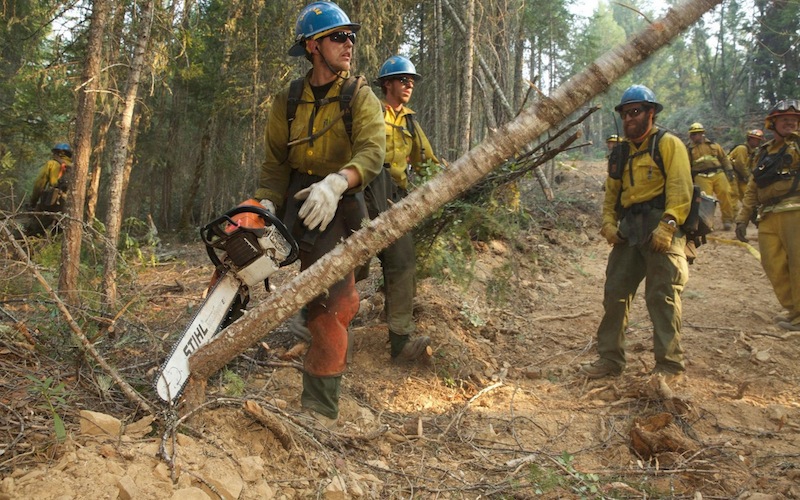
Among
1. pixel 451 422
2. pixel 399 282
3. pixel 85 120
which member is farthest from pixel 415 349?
pixel 85 120

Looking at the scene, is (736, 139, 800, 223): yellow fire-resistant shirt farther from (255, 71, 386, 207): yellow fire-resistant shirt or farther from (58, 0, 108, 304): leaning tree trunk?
(58, 0, 108, 304): leaning tree trunk

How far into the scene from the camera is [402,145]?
4984 mm

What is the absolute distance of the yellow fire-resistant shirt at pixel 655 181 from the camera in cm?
393

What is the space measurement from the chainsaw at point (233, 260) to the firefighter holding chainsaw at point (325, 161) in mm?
290

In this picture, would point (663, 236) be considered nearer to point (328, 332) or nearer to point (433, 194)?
point (433, 194)

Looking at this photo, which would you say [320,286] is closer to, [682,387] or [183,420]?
Answer: [183,420]

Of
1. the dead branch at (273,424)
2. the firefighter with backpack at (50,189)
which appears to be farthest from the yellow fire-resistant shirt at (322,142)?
the firefighter with backpack at (50,189)

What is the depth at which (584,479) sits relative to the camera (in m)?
2.49

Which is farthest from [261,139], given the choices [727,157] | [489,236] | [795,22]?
[795,22]

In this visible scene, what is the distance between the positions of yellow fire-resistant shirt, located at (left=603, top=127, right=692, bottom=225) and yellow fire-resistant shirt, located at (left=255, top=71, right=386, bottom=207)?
2374mm

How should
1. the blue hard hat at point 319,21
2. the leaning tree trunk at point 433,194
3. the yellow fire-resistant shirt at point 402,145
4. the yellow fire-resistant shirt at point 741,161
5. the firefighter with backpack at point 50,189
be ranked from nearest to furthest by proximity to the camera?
the leaning tree trunk at point 433,194, the blue hard hat at point 319,21, the yellow fire-resistant shirt at point 402,145, the firefighter with backpack at point 50,189, the yellow fire-resistant shirt at point 741,161

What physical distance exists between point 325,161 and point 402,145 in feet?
6.66

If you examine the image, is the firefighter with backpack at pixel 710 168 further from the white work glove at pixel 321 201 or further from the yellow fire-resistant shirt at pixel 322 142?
the white work glove at pixel 321 201

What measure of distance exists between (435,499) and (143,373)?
1.61m
